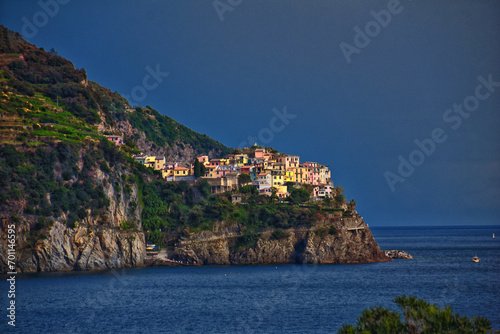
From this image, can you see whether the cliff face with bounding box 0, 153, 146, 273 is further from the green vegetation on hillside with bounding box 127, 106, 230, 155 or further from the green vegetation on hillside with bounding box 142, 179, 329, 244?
the green vegetation on hillside with bounding box 127, 106, 230, 155

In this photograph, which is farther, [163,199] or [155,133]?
[155,133]

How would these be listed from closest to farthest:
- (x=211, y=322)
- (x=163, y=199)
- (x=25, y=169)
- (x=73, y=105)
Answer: (x=211, y=322), (x=25, y=169), (x=163, y=199), (x=73, y=105)

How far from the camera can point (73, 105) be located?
11219cm

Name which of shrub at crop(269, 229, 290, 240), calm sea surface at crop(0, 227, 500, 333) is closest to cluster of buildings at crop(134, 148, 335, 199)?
shrub at crop(269, 229, 290, 240)

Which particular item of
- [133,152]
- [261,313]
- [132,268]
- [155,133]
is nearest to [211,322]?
[261,313]

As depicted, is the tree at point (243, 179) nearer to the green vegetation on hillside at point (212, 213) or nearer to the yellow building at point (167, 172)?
the green vegetation on hillside at point (212, 213)

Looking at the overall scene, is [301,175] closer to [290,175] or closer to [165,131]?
[290,175]

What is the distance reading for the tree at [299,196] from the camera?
103500mm

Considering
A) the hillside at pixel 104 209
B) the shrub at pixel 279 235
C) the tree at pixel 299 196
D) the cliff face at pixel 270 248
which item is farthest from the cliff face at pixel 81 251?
the tree at pixel 299 196

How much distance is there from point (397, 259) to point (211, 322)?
197ft

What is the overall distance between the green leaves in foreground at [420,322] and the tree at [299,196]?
7475 cm

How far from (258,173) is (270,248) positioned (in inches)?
869

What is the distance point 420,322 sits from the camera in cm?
2725

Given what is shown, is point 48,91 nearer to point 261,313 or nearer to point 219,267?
point 219,267
